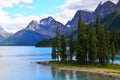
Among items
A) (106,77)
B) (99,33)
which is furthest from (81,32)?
(106,77)


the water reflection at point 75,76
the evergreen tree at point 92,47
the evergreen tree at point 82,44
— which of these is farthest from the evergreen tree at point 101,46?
the water reflection at point 75,76

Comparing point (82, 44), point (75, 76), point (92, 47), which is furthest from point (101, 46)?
point (75, 76)

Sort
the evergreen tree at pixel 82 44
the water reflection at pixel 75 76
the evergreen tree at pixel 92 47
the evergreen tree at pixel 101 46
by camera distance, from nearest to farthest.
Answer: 1. the water reflection at pixel 75 76
2. the evergreen tree at pixel 92 47
3. the evergreen tree at pixel 101 46
4. the evergreen tree at pixel 82 44

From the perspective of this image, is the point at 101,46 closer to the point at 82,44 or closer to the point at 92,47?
the point at 92,47

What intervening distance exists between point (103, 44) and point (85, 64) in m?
11.8

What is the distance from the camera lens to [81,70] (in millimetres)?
108250

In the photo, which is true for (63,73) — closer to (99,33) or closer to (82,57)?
(82,57)

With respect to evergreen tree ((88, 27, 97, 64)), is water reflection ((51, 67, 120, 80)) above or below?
below

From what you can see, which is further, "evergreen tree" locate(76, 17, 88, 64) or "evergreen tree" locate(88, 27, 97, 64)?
"evergreen tree" locate(76, 17, 88, 64)

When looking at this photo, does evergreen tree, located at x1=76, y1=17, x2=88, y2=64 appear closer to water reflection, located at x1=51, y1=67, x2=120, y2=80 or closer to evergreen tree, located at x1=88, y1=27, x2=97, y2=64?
evergreen tree, located at x1=88, y1=27, x2=97, y2=64

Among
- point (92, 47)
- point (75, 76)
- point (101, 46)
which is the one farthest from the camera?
point (101, 46)

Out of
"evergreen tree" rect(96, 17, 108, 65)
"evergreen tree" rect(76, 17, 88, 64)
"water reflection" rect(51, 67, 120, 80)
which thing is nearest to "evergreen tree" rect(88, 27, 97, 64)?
"evergreen tree" rect(96, 17, 108, 65)

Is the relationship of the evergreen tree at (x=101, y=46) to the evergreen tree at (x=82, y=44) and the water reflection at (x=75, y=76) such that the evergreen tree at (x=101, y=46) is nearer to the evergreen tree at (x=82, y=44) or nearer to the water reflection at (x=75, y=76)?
the evergreen tree at (x=82, y=44)

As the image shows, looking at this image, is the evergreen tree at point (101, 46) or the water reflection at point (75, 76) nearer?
the water reflection at point (75, 76)
